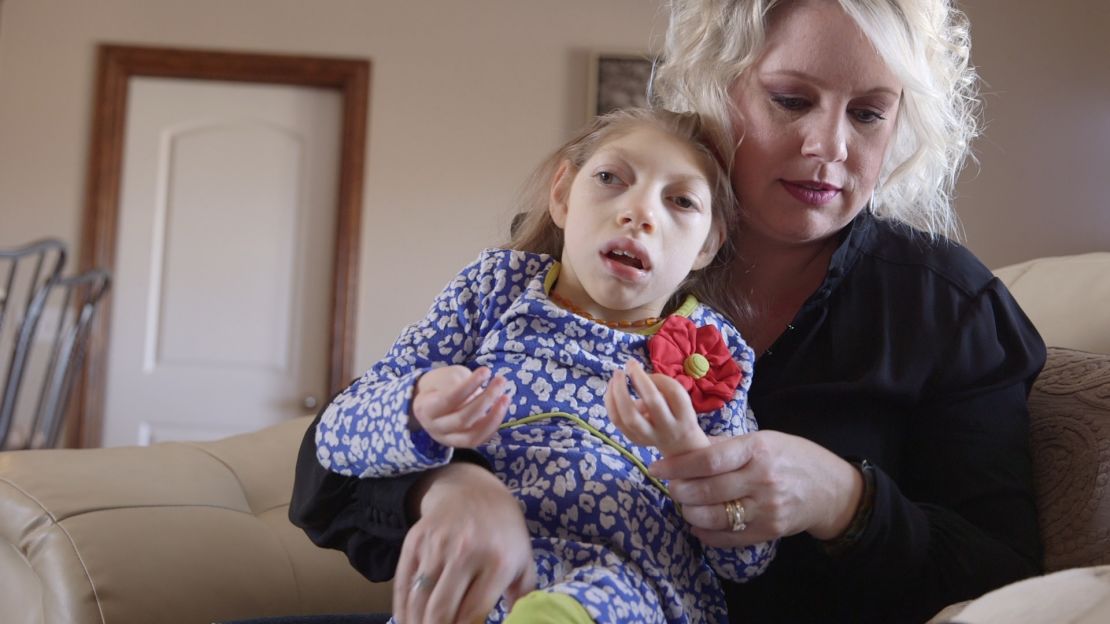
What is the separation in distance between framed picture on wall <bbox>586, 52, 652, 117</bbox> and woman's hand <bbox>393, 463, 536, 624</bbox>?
3718 mm

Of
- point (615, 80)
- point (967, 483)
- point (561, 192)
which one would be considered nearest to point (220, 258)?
point (615, 80)

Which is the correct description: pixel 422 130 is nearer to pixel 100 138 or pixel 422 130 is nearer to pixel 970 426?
pixel 100 138

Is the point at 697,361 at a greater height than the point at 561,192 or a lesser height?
lesser

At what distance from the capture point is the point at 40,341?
441 centimetres

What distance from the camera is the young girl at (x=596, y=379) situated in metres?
0.90

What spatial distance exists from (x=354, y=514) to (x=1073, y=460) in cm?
76

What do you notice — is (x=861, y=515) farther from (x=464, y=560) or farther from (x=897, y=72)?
(x=897, y=72)

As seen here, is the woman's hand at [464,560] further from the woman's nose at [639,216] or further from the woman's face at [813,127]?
the woman's face at [813,127]

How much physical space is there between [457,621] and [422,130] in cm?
382

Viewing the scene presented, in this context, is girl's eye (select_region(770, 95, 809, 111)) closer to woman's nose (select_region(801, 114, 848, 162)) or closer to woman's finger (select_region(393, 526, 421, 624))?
woman's nose (select_region(801, 114, 848, 162))

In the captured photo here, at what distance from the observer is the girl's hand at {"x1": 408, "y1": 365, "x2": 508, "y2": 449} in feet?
2.77

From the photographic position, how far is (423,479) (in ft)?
3.22

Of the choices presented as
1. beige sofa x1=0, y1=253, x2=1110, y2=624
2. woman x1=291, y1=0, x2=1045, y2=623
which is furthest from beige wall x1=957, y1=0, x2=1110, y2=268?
woman x1=291, y1=0, x2=1045, y2=623

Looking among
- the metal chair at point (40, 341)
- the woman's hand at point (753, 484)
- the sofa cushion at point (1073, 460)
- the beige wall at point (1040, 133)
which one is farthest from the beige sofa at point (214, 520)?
the beige wall at point (1040, 133)
